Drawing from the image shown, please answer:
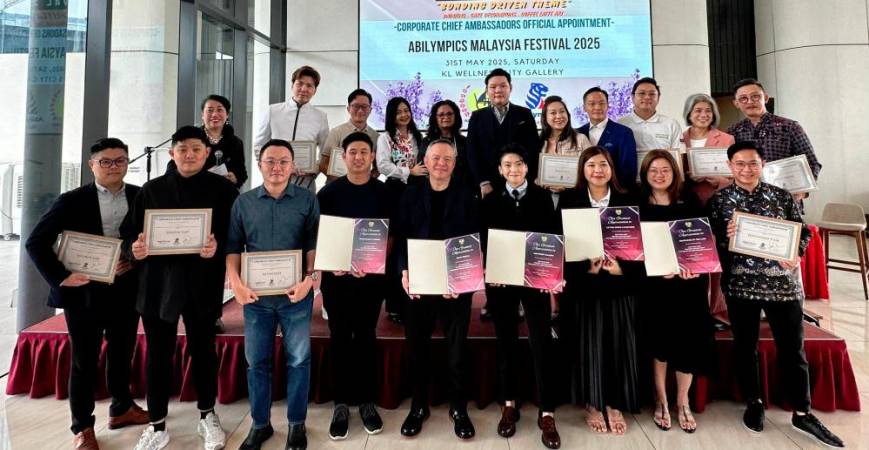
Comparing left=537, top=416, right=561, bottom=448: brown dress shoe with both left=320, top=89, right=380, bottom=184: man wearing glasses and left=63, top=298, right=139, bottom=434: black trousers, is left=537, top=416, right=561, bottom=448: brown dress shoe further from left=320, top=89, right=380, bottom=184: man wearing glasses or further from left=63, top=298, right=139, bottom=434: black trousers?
left=63, top=298, right=139, bottom=434: black trousers

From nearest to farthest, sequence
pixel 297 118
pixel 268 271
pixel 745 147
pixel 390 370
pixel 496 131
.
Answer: pixel 268 271, pixel 745 147, pixel 390 370, pixel 496 131, pixel 297 118

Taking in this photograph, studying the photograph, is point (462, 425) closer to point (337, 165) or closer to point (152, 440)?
point (152, 440)

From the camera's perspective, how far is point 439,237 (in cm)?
194

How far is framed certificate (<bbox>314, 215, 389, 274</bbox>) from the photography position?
73.4 inches

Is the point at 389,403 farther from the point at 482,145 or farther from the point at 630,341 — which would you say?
the point at 482,145

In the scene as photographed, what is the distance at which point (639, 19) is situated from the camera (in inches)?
213

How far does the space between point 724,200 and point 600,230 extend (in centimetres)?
72

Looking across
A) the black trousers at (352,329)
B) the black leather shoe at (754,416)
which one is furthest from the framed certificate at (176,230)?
the black leather shoe at (754,416)

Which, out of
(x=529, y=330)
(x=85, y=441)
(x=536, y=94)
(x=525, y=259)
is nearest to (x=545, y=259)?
(x=525, y=259)

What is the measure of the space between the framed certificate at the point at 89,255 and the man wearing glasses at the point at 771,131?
3.56 meters

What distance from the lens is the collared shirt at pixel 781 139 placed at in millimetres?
2521

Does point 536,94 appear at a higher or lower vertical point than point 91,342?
higher

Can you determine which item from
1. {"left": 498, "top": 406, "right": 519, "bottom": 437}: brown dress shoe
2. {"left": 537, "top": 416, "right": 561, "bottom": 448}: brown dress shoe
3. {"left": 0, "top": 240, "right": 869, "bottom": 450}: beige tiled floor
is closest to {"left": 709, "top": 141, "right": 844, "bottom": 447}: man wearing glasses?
{"left": 0, "top": 240, "right": 869, "bottom": 450}: beige tiled floor

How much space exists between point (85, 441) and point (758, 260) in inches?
130
